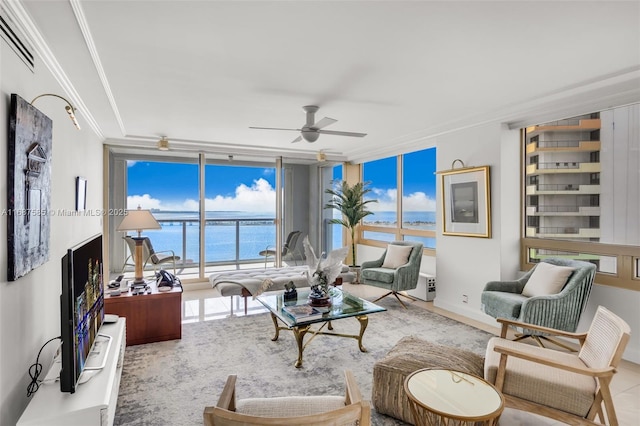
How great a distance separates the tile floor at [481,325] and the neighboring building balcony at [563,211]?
54.1 inches

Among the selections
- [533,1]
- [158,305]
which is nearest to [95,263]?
[158,305]

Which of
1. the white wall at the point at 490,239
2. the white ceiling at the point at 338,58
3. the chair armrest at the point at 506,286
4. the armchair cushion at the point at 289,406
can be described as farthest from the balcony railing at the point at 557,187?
the armchair cushion at the point at 289,406

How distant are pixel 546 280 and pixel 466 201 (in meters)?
1.31

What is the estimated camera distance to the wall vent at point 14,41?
172 centimetres

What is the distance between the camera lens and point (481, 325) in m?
4.07

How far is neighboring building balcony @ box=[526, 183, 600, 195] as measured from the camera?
3566mm

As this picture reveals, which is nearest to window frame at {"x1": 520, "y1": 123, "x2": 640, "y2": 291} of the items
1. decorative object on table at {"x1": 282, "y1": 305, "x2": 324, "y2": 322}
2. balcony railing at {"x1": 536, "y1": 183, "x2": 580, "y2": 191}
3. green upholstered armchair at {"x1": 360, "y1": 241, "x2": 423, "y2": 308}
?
balcony railing at {"x1": 536, "y1": 183, "x2": 580, "y2": 191}

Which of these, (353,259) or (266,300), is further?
(353,259)

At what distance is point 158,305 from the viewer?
11.6ft

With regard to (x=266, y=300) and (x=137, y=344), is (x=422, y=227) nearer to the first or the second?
(x=266, y=300)

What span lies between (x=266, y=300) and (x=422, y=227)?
303cm

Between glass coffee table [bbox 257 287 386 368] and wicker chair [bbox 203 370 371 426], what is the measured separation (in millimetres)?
1282

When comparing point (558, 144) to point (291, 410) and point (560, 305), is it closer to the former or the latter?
point (560, 305)

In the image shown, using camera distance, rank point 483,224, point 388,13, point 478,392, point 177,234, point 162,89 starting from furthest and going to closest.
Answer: point 177,234 → point 483,224 → point 162,89 → point 388,13 → point 478,392
